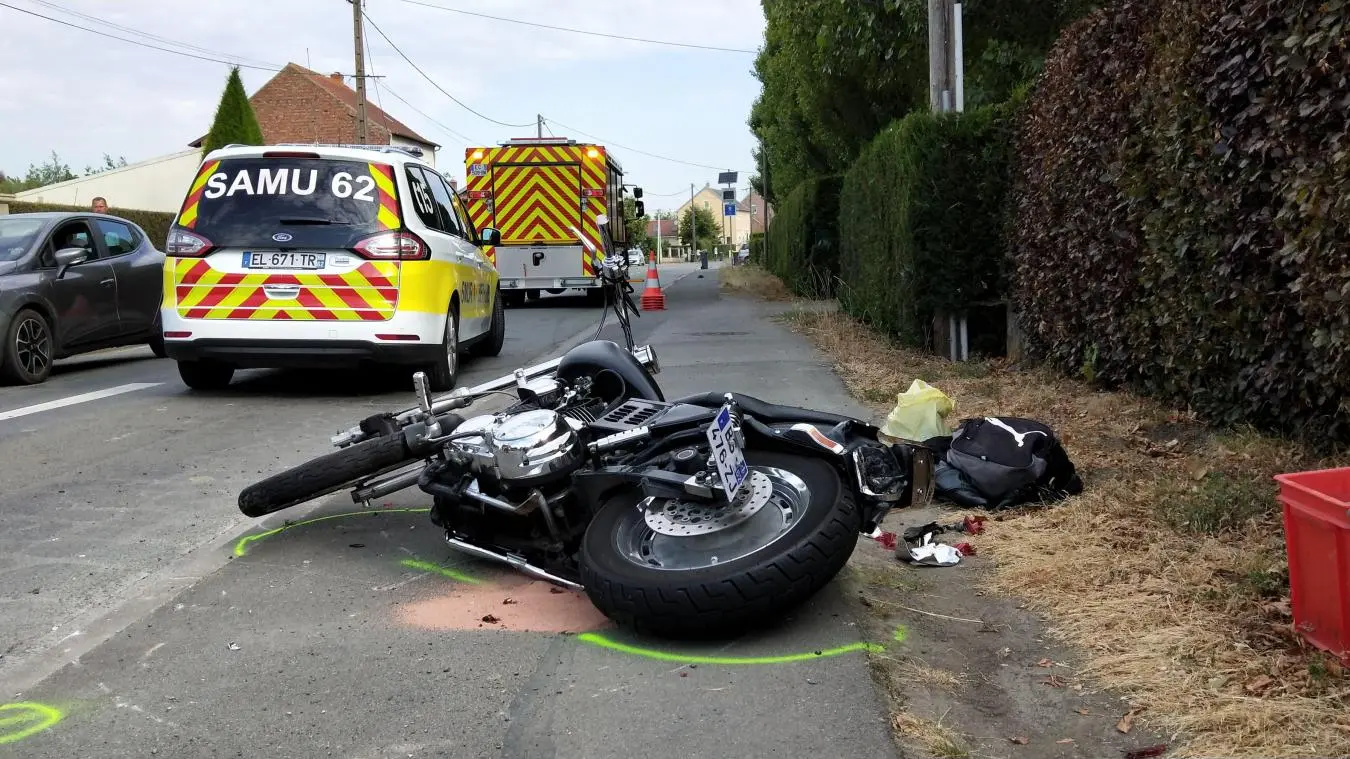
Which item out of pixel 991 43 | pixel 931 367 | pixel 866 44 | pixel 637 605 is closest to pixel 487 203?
pixel 866 44

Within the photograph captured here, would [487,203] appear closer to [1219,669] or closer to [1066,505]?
[1066,505]

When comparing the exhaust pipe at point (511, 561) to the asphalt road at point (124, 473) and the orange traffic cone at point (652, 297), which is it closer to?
the asphalt road at point (124, 473)

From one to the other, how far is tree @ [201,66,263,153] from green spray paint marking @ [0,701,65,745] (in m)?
29.2

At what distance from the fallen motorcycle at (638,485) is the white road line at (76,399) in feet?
15.0

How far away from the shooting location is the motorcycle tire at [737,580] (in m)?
3.32

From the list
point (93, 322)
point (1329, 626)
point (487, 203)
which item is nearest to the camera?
point (1329, 626)

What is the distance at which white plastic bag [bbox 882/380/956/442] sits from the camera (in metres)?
6.20

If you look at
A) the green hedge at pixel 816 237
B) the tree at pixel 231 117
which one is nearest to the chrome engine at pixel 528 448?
the green hedge at pixel 816 237

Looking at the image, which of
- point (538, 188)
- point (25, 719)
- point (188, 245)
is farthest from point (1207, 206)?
point (538, 188)

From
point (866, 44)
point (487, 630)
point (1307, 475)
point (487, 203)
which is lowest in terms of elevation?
point (487, 630)

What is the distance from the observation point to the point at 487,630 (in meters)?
3.72

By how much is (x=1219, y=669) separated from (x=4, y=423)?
7.54 meters

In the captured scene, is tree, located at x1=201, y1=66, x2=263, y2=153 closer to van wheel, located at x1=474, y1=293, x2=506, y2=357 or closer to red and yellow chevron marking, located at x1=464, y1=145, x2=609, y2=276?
red and yellow chevron marking, located at x1=464, y1=145, x2=609, y2=276

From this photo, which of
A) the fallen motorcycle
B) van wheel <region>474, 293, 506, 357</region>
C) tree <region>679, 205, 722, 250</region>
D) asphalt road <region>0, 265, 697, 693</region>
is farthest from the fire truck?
tree <region>679, 205, 722, 250</region>
